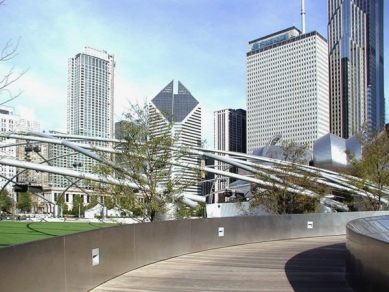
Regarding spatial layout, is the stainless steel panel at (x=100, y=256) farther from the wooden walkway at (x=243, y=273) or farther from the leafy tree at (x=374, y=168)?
the leafy tree at (x=374, y=168)

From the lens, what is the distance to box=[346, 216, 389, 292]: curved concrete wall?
620 centimetres

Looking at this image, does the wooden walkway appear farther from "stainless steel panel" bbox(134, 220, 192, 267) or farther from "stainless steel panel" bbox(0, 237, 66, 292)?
"stainless steel panel" bbox(0, 237, 66, 292)

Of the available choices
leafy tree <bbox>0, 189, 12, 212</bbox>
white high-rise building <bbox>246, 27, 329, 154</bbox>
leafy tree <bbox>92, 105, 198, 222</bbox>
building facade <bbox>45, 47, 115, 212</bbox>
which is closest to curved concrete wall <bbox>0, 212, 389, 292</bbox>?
leafy tree <bbox>92, 105, 198, 222</bbox>

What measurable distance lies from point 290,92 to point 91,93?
93.8m

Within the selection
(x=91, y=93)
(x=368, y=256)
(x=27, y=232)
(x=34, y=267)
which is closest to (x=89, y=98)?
(x=91, y=93)

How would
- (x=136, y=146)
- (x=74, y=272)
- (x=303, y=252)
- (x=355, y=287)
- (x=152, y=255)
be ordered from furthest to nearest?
1. (x=136, y=146)
2. (x=303, y=252)
3. (x=152, y=255)
4. (x=355, y=287)
5. (x=74, y=272)

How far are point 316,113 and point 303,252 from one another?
168 metres

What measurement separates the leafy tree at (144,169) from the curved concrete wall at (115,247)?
1.88m

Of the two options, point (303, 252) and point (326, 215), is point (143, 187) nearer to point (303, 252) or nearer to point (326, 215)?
point (303, 252)

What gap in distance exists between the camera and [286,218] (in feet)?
62.5

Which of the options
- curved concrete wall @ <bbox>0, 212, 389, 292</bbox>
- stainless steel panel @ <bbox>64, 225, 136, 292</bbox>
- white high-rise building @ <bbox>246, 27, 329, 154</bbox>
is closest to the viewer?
curved concrete wall @ <bbox>0, 212, 389, 292</bbox>

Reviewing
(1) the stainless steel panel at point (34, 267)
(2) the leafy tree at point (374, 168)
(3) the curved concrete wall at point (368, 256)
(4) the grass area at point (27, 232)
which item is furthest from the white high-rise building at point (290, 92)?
(1) the stainless steel panel at point (34, 267)

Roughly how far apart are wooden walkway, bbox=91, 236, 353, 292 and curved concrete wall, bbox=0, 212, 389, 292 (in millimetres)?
313

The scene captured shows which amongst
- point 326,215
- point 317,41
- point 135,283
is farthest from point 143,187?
point 317,41
